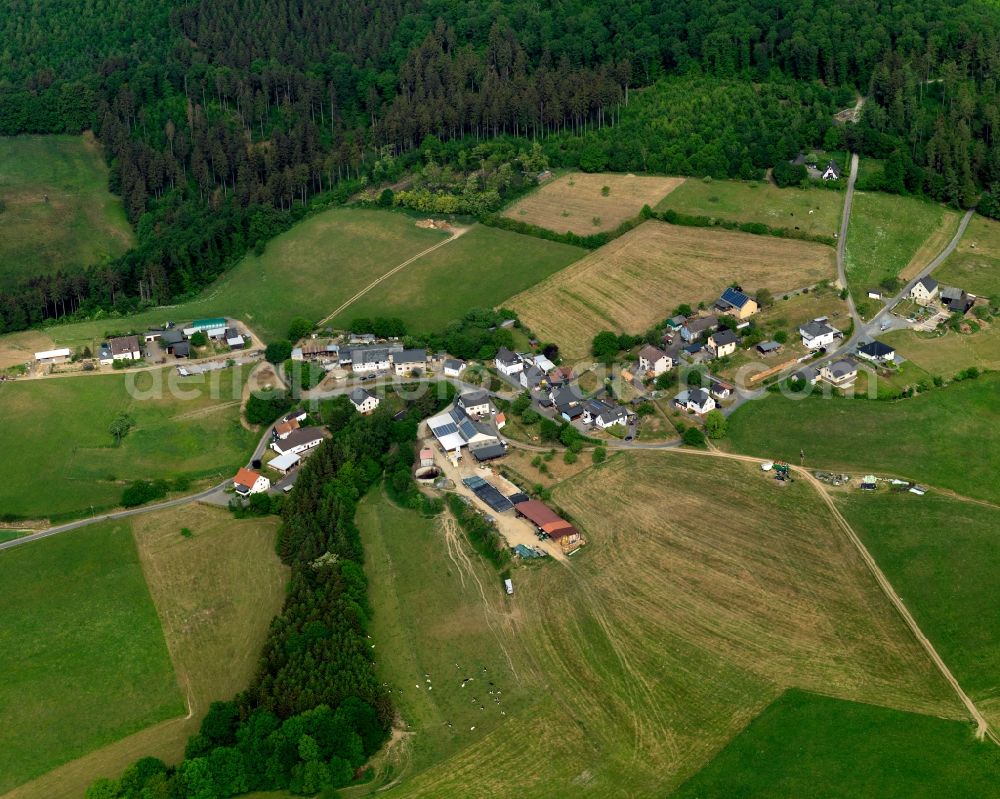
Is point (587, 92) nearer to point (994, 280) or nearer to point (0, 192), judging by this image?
point (994, 280)

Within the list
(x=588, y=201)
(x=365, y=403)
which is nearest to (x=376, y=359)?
(x=365, y=403)

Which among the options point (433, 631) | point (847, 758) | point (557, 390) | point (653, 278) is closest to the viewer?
point (847, 758)

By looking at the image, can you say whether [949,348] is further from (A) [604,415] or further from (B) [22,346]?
(B) [22,346]

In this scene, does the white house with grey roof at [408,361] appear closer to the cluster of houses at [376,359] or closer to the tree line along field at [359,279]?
the cluster of houses at [376,359]

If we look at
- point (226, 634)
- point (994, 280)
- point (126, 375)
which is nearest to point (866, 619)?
point (226, 634)

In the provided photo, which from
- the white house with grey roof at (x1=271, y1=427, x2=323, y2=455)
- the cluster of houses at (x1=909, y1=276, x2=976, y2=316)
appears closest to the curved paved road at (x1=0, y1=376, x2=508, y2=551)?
the white house with grey roof at (x1=271, y1=427, x2=323, y2=455)

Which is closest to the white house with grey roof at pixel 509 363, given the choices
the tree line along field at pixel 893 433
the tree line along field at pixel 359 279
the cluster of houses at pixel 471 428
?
the cluster of houses at pixel 471 428

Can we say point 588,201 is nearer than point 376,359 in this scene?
No
